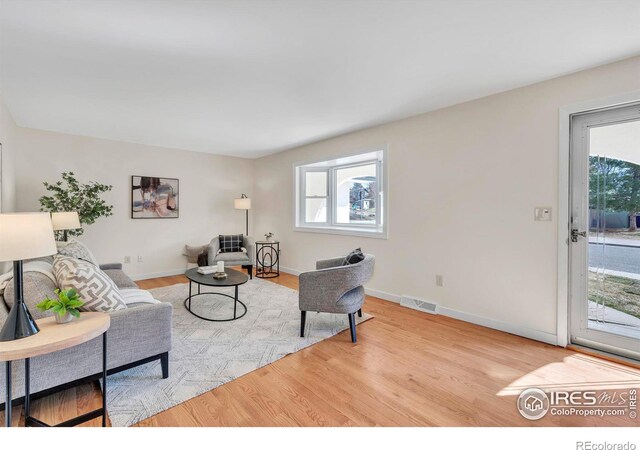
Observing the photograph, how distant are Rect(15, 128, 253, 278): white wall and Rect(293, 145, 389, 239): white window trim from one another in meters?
1.55

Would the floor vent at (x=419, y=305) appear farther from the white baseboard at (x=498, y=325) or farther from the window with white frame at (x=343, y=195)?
the window with white frame at (x=343, y=195)

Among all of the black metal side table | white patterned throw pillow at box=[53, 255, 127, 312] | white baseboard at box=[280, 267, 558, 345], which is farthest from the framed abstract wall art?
→ white baseboard at box=[280, 267, 558, 345]

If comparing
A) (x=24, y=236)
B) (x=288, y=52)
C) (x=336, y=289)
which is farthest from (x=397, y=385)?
(x=288, y=52)

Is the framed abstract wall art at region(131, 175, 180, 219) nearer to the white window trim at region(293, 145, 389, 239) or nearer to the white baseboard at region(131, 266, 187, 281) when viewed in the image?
the white baseboard at region(131, 266, 187, 281)

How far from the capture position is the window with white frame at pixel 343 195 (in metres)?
4.23

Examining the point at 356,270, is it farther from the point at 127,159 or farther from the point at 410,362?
the point at 127,159

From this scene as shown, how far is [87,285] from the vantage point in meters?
1.85

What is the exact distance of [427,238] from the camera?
347 centimetres

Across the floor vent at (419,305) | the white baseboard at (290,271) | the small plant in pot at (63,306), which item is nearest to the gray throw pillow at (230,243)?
the white baseboard at (290,271)

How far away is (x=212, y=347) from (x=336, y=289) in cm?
120

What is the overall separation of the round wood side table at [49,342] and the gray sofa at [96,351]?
82 millimetres

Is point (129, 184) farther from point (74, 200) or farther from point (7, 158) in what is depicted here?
point (7, 158)

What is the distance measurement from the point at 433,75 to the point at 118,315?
3.01 meters

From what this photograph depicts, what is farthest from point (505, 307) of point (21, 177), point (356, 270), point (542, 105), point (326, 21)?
point (21, 177)
